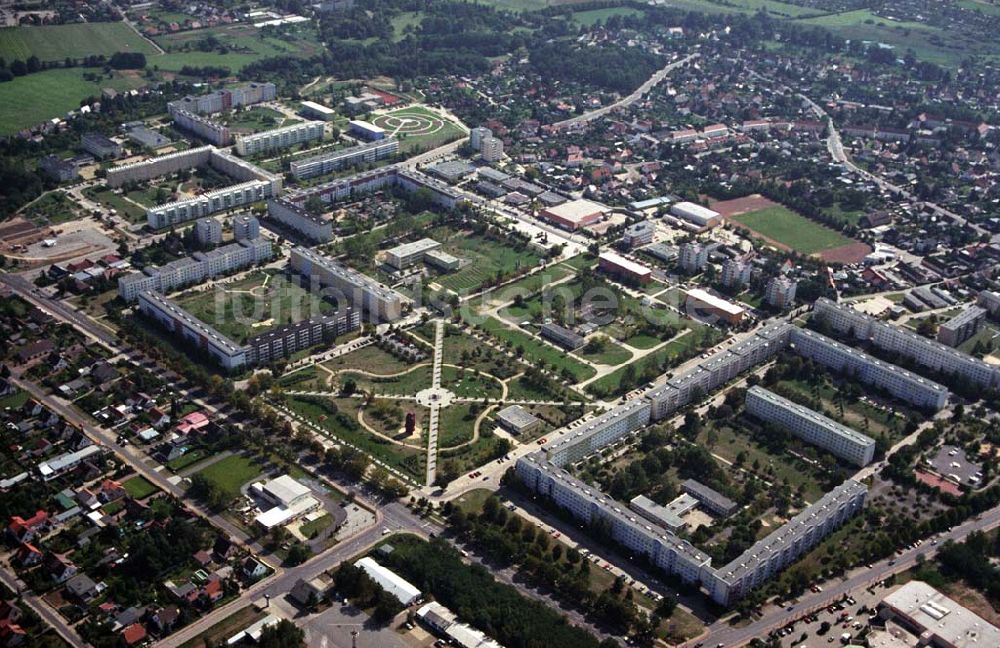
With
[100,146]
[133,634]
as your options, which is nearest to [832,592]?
[133,634]

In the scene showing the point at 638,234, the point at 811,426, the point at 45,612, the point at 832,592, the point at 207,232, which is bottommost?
the point at 45,612

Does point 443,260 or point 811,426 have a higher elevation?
point 811,426

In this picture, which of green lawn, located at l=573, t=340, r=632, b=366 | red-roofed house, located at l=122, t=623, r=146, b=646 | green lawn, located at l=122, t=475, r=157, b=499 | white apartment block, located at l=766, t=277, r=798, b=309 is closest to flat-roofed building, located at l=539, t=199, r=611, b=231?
white apartment block, located at l=766, t=277, r=798, b=309

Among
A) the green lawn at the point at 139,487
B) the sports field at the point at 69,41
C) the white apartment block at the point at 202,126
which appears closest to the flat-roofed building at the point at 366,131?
the white apartment block at the point at 202,126

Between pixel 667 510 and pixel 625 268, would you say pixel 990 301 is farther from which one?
pixel 667 510

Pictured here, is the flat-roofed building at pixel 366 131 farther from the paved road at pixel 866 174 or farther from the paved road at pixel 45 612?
the paved road at pixel 45 612

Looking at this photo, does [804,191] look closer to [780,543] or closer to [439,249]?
[439,249]

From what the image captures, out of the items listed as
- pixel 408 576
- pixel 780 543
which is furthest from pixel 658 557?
pixel 408 576
